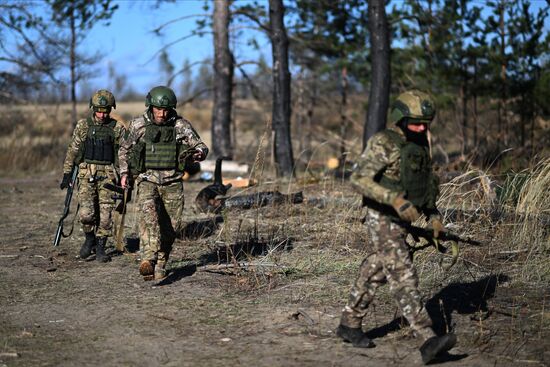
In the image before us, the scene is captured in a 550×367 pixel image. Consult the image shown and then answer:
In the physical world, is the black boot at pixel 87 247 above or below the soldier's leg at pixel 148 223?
below

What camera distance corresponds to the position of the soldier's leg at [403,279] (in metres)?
4.84

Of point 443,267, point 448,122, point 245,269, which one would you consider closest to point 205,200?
point 245,269

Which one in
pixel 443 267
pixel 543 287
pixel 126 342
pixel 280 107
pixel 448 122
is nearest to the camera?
pixel 126 342

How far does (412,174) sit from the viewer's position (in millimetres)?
4934

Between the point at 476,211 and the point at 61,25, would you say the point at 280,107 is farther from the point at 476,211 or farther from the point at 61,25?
the point at 476,211

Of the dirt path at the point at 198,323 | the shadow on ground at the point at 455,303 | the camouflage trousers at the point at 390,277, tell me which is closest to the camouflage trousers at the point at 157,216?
the dirt path at the point at 198,323

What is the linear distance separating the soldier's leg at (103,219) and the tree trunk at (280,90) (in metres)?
7.46

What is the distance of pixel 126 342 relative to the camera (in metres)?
5.52

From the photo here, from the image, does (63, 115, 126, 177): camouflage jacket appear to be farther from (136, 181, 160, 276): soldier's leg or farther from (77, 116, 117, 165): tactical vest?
(136, 181, 160, 276): soldier's leg

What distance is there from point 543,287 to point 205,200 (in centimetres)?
597

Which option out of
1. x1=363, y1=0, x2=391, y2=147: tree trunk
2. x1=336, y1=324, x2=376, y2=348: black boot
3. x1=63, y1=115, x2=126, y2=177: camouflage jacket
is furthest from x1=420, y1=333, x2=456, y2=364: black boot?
x1=363, y1=0, x2=391, y2=147: tree trunk

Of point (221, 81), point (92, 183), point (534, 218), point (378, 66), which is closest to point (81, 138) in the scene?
point (92, 183)

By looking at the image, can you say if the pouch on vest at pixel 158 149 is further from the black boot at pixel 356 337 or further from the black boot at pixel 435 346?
the black boot at pixel 435 346

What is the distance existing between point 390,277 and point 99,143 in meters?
4.48
